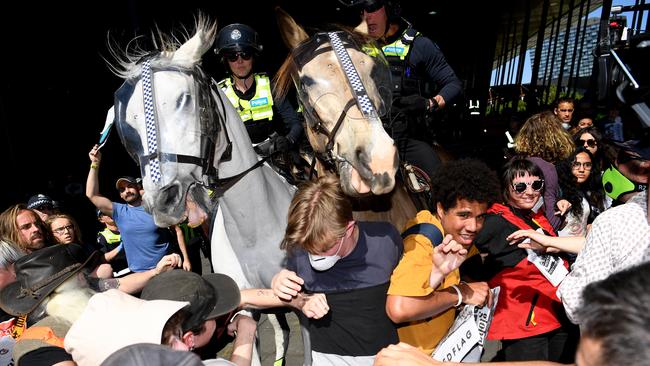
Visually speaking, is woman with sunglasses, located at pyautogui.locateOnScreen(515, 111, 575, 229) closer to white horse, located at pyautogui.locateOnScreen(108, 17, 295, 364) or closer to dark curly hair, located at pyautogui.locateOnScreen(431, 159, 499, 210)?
dark curly hair, located at pyautogui.locateOnScreen(431, 159, 499, 210)

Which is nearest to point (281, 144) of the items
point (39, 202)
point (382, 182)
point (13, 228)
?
point (382, 182)

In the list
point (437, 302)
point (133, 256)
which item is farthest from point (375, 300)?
point (133, 256)

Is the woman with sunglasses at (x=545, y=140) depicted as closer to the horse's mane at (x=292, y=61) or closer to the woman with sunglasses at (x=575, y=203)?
the woman with sunglasses at (x=575, y=203)

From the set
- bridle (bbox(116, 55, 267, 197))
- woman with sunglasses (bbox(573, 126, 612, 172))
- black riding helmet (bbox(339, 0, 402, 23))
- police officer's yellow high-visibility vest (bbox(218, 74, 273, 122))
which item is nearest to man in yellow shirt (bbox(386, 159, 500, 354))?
bridle (bbox(116, 55, 267, 197))

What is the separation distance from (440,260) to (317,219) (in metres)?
0.56

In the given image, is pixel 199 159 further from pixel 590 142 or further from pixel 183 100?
pixel 590 142

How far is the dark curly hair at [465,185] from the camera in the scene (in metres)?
2.49

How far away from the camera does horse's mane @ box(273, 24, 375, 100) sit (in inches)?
123

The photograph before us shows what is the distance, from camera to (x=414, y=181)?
10.7 ft

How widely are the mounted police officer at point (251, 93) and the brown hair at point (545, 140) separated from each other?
280 centimetres

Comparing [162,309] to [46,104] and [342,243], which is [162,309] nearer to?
[342,243]

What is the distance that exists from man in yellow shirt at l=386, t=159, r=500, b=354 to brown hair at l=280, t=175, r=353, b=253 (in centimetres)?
33

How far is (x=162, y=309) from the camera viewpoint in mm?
1662

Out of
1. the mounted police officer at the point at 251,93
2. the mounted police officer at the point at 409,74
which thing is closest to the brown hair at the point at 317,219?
the mounted police officer at the point at 409,74
